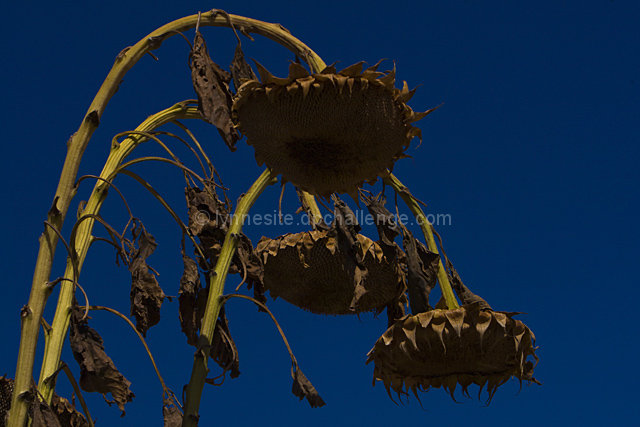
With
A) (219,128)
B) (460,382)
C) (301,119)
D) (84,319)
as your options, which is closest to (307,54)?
(301,119)

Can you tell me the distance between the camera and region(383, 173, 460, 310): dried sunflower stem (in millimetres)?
4211

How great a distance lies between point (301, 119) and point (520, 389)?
2304 millimetres

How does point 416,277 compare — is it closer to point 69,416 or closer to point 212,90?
point 212,90

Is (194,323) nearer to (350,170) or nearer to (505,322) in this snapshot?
(350,170)

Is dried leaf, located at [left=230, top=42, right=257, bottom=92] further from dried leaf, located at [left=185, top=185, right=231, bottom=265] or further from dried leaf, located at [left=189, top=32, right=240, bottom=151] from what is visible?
dried leaf, located at [left=185, top=185, right=231, bottom=265]

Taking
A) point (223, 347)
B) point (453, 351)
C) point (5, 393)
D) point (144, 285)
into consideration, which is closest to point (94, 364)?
point (144, 285)

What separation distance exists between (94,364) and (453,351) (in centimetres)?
199

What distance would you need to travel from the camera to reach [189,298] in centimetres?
409

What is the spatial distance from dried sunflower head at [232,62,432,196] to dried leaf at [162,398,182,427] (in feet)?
4.05

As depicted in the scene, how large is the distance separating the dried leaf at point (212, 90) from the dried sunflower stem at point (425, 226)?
1.32m

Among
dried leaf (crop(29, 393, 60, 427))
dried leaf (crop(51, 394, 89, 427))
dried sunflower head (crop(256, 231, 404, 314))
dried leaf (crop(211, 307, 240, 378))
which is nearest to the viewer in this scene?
dried leaf (crop(29, 393, 60, 427))

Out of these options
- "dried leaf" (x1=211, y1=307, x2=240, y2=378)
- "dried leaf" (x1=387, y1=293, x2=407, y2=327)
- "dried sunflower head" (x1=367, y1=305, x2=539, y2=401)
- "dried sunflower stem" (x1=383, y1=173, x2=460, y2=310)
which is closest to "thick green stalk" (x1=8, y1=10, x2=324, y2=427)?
"dried sunflower stem" (x1=383, y1=173, x2=460, y2=310)

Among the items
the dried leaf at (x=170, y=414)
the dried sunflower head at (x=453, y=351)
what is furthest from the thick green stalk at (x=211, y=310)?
the dried sunflower head at (x=453, y=351)

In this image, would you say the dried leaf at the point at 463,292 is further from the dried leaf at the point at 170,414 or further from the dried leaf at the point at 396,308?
the dried leaf at the point at 170,414
